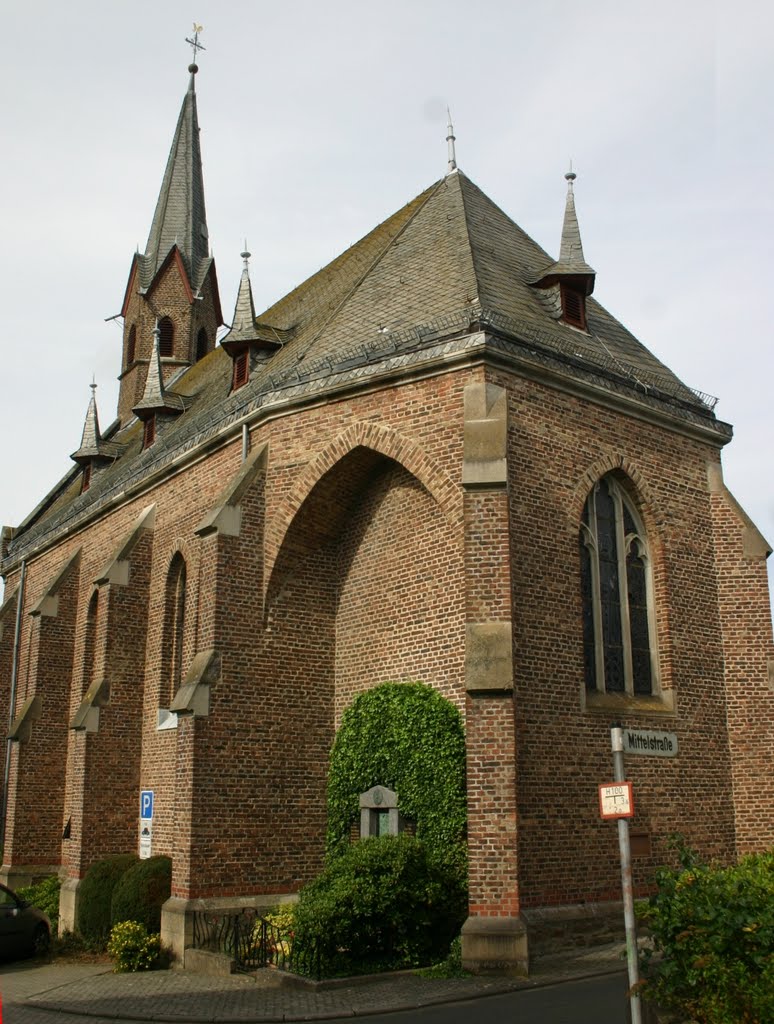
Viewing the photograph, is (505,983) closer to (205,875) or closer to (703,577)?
(205,875)

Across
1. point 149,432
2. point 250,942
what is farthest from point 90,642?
point 250,942

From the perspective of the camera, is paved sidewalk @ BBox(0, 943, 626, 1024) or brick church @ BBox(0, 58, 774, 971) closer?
paved sidewalk @ BBox(0, 943, 626, 1024)

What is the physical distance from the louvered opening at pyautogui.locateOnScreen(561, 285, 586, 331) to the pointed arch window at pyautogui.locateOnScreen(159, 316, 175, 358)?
19542 millimetres

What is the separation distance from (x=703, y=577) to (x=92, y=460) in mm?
17621

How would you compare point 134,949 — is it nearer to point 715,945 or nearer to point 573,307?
point 715,945

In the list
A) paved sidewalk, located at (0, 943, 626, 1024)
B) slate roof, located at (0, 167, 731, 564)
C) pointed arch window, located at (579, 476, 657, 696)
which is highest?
slate roof, located at (0, 167, 731, 564)

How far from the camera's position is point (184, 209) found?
35594 millimetres

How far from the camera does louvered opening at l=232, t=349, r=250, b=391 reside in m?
19.6

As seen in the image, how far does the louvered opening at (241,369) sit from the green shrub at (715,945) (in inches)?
527

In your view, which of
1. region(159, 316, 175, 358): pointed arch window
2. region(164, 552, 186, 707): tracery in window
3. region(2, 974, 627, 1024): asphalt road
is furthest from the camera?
region(159, 316, 175, 358): pointed arch window

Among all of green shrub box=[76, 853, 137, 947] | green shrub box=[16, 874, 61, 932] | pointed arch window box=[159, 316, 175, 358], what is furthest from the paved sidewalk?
pointed arch window box=[159, 316, 175, 358]

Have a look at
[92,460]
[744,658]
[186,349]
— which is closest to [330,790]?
[744,658]

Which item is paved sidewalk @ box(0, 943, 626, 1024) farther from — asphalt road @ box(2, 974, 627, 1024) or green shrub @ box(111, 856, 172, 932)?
green shrub @ box(111, 856, 172, 932)

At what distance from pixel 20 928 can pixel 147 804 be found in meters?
2.64
